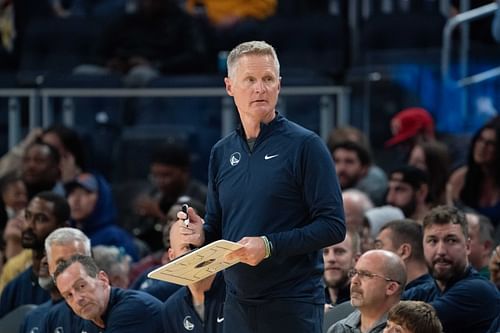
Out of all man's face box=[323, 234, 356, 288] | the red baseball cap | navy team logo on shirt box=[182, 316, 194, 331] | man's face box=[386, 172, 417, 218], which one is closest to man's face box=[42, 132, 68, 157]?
the red baseball cap

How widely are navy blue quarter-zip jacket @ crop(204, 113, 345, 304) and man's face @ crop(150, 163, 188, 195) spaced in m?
5.06

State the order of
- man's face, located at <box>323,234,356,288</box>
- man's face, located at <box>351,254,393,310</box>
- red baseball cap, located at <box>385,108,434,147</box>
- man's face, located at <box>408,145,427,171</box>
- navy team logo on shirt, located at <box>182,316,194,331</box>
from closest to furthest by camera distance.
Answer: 1. man's face, located at <box>351,254,393,310</box>
2. navy team logo on shirt, located at <box>182,316,194,331</box>
3. man's face, located at <box>323,234,356,288</box>
4. man's face, located at <box>408,145,427,171</box>
5. red baseball cap, located at <box>385,108,434,147</box>

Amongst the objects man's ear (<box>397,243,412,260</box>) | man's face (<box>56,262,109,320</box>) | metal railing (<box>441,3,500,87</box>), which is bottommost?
man's face (<box>56,262,109,320</box>)

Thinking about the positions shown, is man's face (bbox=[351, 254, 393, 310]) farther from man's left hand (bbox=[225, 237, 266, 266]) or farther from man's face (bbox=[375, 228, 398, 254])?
man's left hand (bbox=[225, 237, 266, 266])

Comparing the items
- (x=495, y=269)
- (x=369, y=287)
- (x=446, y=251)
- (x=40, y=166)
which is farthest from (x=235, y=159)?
(x=40, y=166)

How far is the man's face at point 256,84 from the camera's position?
16.5 ft

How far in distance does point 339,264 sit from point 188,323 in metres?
1.00

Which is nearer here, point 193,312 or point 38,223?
point 193,312

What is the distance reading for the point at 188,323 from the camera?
7.15 metres

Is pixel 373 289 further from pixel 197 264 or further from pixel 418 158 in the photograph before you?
pixel 418 158

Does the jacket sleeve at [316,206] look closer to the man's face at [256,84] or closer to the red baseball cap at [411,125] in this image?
the man's face at [256,84]

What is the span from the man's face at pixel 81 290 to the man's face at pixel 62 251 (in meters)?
0.46

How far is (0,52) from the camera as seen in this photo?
12828mm

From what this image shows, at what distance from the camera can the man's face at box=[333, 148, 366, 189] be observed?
9.91 metres
